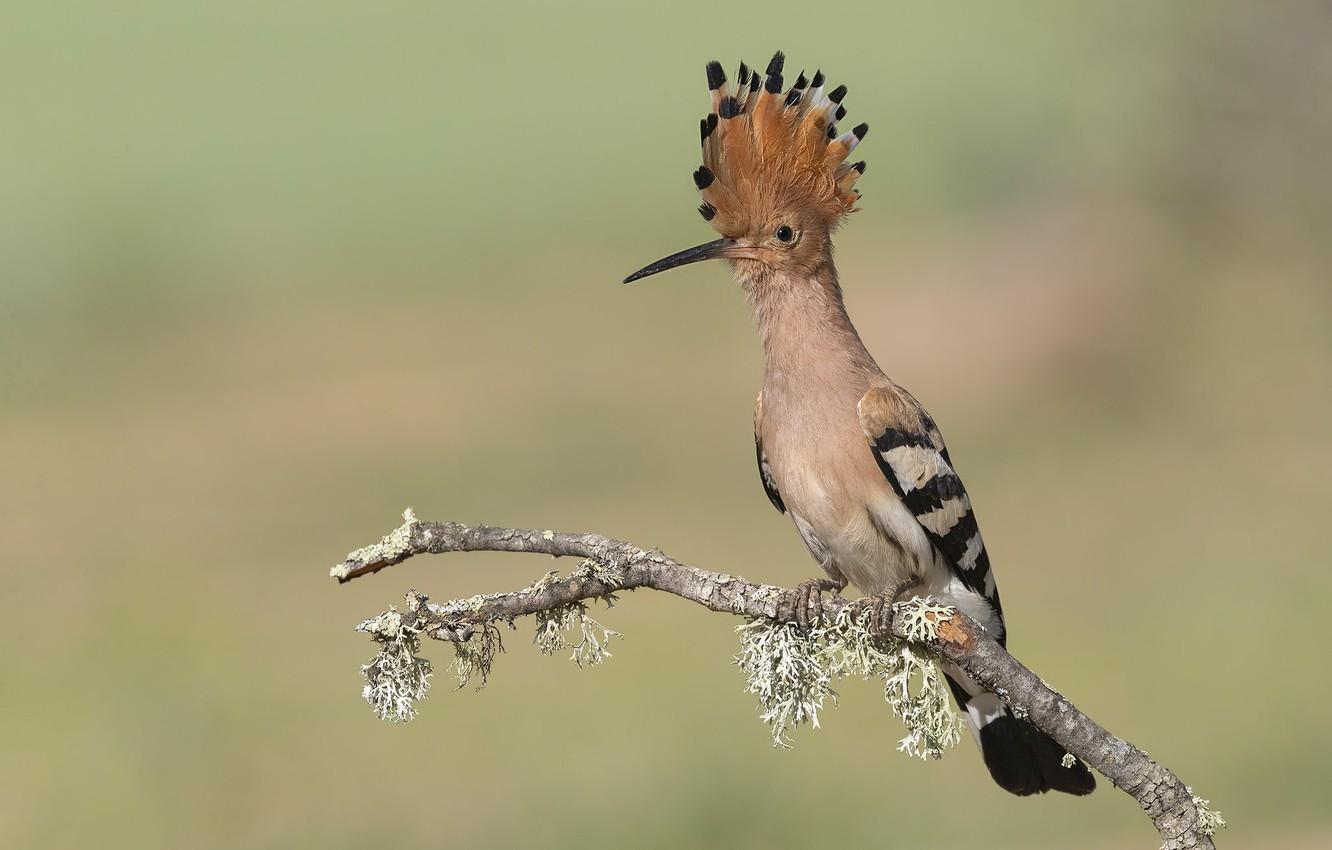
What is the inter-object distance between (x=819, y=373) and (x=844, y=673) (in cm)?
75

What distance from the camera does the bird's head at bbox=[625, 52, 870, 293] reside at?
136 inches

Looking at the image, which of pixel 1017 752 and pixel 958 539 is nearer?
pixel 958 539

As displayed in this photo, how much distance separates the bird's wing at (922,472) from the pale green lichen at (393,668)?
1.16m

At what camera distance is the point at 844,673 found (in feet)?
10.0

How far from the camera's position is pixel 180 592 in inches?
403

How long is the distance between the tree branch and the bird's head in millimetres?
868

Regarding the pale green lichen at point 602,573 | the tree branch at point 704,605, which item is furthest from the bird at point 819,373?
the pale green lichen at point 602,573

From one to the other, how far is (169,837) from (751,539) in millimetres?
4509

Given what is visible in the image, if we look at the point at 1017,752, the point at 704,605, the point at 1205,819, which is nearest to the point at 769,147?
the point at 704,605

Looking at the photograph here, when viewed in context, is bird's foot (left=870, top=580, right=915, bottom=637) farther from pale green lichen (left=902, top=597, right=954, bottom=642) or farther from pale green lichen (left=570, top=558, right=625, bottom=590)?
pale green lichen (left=570, top=558, right=625, bottom=590)

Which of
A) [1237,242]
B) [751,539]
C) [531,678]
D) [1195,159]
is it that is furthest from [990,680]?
[1237,242]

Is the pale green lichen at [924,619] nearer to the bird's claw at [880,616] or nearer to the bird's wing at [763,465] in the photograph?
the bird's claw at [880,616]

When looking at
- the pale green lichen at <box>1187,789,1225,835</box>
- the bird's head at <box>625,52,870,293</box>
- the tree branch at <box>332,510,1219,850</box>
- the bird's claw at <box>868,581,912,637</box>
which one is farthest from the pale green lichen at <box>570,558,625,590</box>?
the pale green lichen at <box>1187,789,1225,835</box>

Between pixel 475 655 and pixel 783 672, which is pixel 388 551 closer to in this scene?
pixel 475 655
